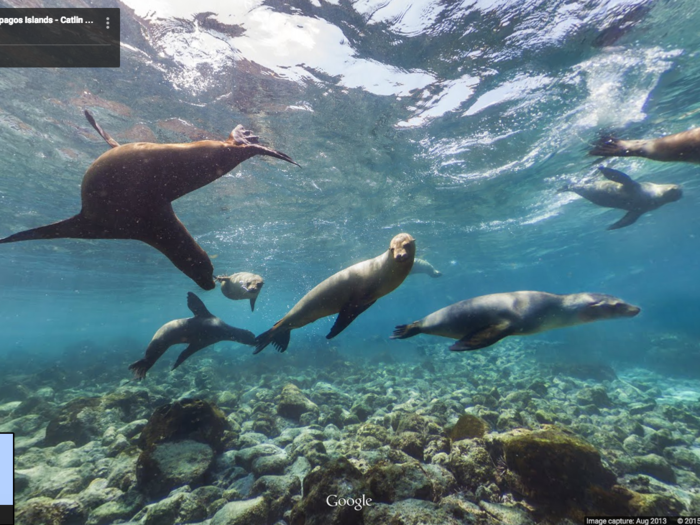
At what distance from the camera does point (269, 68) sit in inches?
268

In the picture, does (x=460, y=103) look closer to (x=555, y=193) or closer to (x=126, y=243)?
(x=555, y=193)

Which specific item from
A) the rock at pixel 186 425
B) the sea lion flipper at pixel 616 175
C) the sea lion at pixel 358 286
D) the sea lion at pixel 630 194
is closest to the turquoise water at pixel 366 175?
the rock at pixel 186 425

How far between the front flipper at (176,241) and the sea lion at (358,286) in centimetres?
130

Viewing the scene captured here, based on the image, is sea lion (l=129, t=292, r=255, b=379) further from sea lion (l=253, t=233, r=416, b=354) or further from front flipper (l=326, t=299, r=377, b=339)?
front flipper (l=326, t=299, r=377, b=339)

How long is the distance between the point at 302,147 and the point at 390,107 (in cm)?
312

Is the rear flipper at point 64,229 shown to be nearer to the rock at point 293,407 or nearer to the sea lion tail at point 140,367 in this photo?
the sea lion tail at point 140,367

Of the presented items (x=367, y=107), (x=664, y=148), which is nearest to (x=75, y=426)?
(x=367, y=107)

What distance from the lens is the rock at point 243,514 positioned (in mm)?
3480

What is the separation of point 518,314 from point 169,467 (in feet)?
18.4

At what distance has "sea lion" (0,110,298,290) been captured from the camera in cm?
246

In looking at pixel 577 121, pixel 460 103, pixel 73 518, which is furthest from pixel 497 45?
pixel 73 518

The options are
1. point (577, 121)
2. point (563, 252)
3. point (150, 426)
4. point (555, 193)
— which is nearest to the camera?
point (150, 426)

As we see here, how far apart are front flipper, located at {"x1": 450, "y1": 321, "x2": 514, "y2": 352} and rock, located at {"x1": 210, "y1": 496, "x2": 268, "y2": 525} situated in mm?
3113

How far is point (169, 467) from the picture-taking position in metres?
4.50
